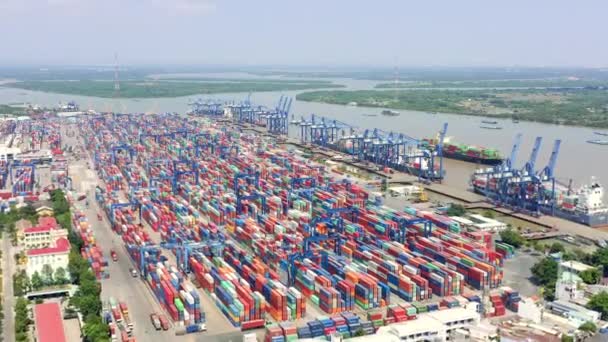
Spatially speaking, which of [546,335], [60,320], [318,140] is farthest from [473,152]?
[60,320]

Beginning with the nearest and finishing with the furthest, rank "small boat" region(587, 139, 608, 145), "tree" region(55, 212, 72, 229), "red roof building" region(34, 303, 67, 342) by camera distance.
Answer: "red roof building" region(34, 303, 67, 342) → "tree" region(55, 212, 72, 229) → "small boat" region(587, 139, 608, 145)

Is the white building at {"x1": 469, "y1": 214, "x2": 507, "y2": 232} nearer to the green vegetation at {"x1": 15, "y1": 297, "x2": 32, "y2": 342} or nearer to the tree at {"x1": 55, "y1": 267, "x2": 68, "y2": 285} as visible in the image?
the tree at {"x1": 55, "y1": 267, "x2": 68, "y2": 285}

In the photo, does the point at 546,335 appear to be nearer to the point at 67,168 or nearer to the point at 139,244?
the point at 139,244

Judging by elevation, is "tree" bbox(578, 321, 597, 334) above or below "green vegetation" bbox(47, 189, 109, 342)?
below

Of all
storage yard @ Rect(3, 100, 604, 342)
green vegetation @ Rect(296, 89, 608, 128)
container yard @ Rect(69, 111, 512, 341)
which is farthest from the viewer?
green vegetation @ Rect(296, 89, 608, 128)

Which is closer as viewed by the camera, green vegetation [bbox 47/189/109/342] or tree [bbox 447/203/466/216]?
green vegetation [bbox 47/189/109/342]

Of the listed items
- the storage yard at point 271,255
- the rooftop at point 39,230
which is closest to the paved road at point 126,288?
the storage yard at point 271,255

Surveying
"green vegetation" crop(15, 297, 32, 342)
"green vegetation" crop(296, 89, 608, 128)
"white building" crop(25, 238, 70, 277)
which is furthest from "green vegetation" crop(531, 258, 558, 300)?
"green vegetation" crop(296, 89, 608, 128)
